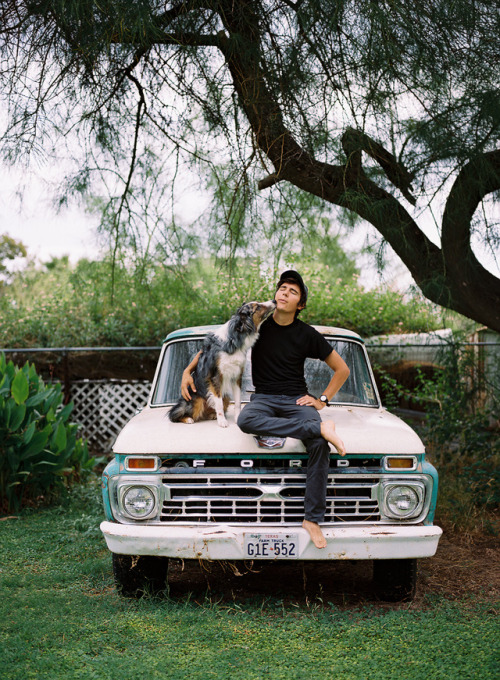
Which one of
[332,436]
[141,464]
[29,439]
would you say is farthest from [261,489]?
[29,439]

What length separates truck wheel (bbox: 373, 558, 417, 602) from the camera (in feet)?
14.9

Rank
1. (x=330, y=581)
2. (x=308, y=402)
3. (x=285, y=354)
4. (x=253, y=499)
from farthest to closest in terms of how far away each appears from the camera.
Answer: (x=330, y=581), (x=285, y=354), (x=308, y=402), (x=253, y=499)

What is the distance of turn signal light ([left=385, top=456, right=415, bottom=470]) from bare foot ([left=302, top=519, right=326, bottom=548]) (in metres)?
0.55

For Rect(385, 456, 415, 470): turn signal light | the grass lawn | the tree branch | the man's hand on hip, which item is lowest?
the grass lawn

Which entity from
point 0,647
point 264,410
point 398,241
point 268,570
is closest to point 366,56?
point 398,241

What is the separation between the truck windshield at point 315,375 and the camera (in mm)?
5516

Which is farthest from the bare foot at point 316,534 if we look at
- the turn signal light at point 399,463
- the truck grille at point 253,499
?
the turn signal light at point 399,463

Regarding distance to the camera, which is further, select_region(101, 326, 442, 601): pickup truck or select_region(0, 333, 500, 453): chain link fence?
select_region(0, 333, 500, 453): chain link fence

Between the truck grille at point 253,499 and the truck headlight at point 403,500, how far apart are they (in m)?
0.07

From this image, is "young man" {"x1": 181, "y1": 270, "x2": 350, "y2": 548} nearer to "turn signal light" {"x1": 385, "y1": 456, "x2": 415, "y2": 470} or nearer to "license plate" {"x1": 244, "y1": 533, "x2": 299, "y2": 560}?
"turn signal light" {"x1": 385, "y1": 456, "x2": 415, "y2": 470}

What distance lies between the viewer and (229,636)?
3971 mm

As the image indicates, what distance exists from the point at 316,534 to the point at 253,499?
1.34 feet

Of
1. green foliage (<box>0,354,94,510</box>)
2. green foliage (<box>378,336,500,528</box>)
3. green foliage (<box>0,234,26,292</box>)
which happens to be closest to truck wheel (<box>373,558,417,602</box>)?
green foliage (<box>378,336,500,528</box>)

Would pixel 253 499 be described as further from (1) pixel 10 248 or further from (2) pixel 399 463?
(1) pixel 10 248
